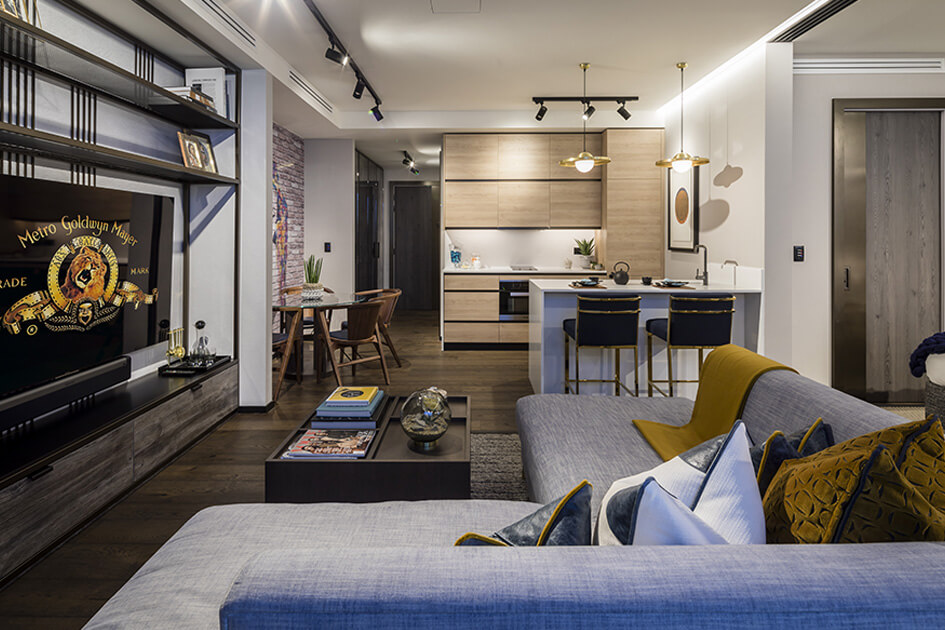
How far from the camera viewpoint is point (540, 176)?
23.1 feet

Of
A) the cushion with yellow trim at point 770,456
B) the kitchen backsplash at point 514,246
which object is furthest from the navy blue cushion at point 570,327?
the kitchen backsplash at point 514,246

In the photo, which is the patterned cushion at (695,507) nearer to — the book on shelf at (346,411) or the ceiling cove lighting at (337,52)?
the book on shelf at (346,411)

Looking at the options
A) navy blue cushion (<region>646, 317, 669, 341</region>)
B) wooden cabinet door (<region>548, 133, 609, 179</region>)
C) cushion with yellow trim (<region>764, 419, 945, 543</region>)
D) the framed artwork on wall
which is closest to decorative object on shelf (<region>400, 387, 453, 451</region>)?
cushion with yellow trim (<region>764, 419, 945, 543</region>)

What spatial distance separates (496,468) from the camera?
314 cm

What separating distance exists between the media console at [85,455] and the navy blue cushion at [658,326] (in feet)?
10.2

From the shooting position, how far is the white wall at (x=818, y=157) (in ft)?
14.7

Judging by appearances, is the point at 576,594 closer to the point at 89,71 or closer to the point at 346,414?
the point at 346,414

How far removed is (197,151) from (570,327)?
2.80 meters

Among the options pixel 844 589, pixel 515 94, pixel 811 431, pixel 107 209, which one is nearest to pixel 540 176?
pixel 515 94

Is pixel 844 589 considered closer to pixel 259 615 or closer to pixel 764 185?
pixel 259 615

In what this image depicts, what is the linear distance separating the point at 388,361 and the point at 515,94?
3.06m

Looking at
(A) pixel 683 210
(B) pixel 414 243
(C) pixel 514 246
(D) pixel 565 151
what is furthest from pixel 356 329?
(B) pixel 414 243

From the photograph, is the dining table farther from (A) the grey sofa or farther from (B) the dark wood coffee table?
(A) the grey sofa

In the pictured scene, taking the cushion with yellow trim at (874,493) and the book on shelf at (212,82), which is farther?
the book on shelf at (212,82)
